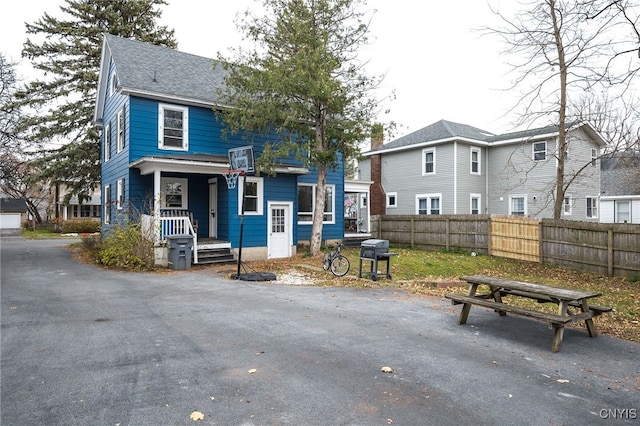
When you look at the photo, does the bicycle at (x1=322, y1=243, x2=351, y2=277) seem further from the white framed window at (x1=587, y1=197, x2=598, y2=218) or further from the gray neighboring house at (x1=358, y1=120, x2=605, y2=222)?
the white framed window at (x1=587, y1=197, x2=598, y2=218)

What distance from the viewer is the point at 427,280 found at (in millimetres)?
11312

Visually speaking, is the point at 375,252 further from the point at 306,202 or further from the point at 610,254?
the point at 306,202

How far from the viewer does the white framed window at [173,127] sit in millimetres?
15484

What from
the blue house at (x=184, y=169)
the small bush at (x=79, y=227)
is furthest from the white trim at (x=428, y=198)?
the small bush at (x=79, y=227)

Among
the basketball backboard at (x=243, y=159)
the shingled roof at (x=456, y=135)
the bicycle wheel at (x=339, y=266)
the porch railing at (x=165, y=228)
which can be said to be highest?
the shingled roof at (x=456, y=135)

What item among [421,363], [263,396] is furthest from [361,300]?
[263,396]

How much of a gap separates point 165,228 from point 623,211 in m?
33.8

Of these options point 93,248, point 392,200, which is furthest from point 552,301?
point 392,200

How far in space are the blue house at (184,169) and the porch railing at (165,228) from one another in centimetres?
3

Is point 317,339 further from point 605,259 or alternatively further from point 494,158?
point 494,158

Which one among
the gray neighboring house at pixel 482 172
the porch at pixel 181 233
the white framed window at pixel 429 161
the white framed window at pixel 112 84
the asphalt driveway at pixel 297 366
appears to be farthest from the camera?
the white framed window at pixel 429 161

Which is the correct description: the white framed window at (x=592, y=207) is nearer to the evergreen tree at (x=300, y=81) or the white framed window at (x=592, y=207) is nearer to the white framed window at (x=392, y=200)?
the white framed window at (x=392, y=200)

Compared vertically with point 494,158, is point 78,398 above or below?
below

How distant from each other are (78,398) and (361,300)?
581 centimetres
